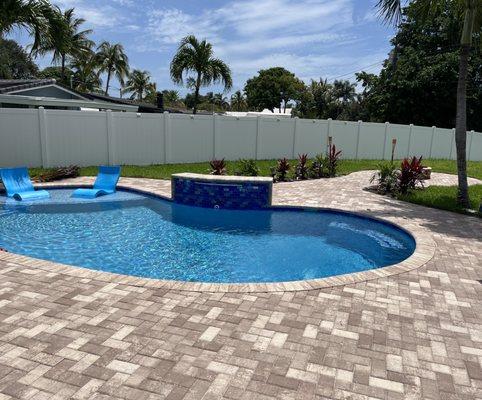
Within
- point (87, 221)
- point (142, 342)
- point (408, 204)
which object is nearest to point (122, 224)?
point (87, 221)

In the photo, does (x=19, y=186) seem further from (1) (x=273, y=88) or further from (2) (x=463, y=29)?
(1) (x=273, y=88)

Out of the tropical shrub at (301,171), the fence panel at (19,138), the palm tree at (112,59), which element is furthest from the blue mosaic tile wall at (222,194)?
the palm tree at (112,59)

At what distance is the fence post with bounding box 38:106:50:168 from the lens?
50.0 ft

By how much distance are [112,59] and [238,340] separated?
3724 cm

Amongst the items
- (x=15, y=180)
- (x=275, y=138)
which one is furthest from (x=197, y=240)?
(x=275, y=138)

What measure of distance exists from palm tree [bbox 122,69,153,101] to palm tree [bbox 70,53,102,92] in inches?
389

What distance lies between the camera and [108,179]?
42.5 feet

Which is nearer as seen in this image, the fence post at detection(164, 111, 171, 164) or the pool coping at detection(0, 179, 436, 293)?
the pool coping at detection(0, 179, 436, 293)

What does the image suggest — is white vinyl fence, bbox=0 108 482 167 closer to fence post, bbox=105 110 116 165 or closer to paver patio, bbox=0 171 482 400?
fence post, bbox=105 110 116 165

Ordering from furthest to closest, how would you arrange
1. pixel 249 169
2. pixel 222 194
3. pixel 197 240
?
pixel 249 169
pixel 222 194
pixel 197 240

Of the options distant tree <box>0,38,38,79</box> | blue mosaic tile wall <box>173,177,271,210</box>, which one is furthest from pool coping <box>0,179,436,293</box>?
distant tree <box>0,38,38,79</box>

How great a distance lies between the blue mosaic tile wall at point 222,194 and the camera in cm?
1116

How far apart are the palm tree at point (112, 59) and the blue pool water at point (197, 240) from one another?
A: 28.3m

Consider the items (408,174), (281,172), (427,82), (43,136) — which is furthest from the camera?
(427,82)
